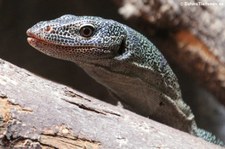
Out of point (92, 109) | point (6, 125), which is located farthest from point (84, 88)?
point (6, 125)

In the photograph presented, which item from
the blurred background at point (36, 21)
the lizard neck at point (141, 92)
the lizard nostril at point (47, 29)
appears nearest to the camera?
the lizard nostril at point (47, 29)

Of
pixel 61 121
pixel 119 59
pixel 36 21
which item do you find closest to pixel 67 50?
pixel 119 59

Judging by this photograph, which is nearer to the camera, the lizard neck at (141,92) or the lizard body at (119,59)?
the lizard body at (119,59)

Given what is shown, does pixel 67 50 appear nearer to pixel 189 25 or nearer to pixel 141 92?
pixel 141 92

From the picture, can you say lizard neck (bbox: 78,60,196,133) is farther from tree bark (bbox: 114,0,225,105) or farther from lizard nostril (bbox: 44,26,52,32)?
tree bark (bbox: 114,0,225,105)

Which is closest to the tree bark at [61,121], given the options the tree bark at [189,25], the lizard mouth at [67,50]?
the lizard mouth at [67,50]

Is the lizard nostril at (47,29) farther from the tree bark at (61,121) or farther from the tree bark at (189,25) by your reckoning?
the tree bark at (189,25)

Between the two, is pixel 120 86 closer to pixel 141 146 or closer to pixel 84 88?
pixel 141 146
